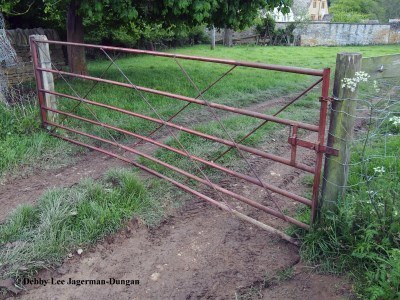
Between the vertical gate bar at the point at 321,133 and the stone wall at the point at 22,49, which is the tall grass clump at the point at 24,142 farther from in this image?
the stone wall at the point at 22,49

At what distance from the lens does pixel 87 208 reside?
141 inches

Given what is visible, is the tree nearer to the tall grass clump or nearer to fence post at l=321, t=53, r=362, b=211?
the tall grass clump

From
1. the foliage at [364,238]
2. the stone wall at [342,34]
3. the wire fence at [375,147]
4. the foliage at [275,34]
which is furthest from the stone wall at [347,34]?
the foliage at [364,238]

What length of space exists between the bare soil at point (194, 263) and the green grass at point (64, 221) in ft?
0.37

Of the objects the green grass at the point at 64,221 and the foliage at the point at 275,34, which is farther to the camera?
the foliage at the point at 275,34

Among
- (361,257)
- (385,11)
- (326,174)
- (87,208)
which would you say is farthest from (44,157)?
(385,11)

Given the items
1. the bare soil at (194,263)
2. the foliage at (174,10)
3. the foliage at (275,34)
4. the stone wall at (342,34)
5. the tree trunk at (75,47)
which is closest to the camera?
the bare soil at (194,263)

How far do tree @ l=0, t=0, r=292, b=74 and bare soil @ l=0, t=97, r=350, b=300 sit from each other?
390 centimetres

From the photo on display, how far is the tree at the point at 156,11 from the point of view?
667 cm

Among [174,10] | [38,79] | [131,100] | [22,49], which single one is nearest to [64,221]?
[38,79]

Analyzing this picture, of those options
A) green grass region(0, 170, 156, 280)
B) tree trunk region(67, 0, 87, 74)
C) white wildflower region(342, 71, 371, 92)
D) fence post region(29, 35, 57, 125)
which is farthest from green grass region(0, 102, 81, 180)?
white wildflower region(342, 71, 371, 92)

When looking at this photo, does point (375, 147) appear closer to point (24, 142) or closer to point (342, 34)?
point (24, 142)

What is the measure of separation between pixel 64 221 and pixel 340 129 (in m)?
2.42

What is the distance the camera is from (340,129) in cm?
283
